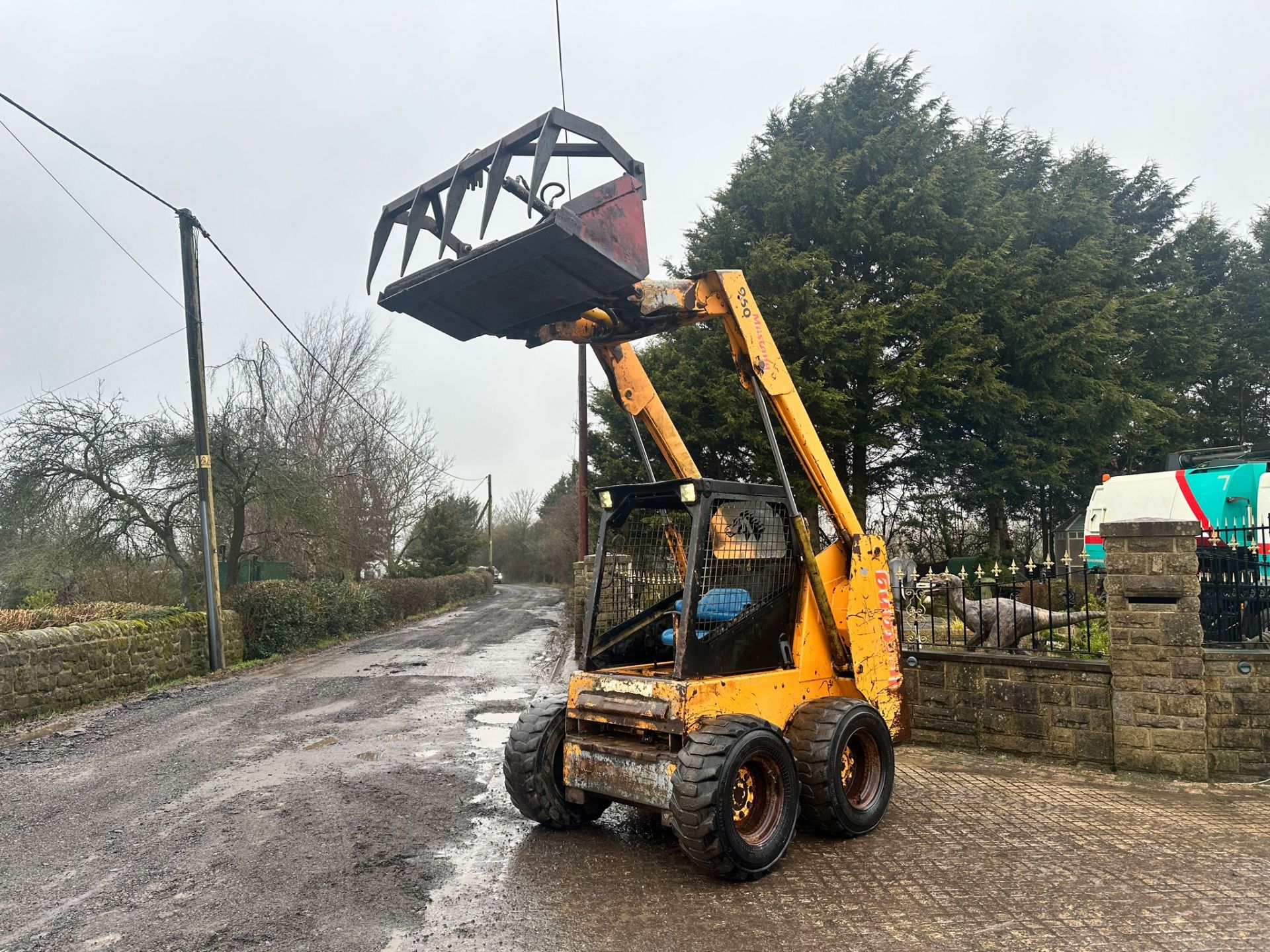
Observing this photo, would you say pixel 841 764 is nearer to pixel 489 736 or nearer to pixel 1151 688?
pixel 1151 688

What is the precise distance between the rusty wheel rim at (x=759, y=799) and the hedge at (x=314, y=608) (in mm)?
13923

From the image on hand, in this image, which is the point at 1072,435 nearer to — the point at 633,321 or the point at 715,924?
the point at 633,321

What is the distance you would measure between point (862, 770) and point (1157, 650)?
111 inches

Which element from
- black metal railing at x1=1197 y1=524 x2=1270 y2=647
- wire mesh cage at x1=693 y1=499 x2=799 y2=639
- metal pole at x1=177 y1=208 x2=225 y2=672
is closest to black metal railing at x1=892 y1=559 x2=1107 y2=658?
A: black metal railing at x1=1197 y1=524 x2=1270 y2=647

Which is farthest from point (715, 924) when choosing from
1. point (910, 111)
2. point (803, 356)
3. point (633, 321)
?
point (910, 111)

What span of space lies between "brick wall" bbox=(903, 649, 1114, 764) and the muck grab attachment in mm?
1625

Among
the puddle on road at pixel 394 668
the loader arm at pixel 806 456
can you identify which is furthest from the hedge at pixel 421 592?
the loader arm at pixel 806 456

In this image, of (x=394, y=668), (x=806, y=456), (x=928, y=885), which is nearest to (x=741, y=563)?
(x=806, y=456)

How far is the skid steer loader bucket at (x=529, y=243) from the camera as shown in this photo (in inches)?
167

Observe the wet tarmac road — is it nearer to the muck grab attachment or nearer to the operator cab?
the muck grab attachment

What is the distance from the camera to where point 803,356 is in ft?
60.2

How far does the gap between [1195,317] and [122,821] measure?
27691 mm

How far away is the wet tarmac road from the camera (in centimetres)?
387

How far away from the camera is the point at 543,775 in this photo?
17.0ft
